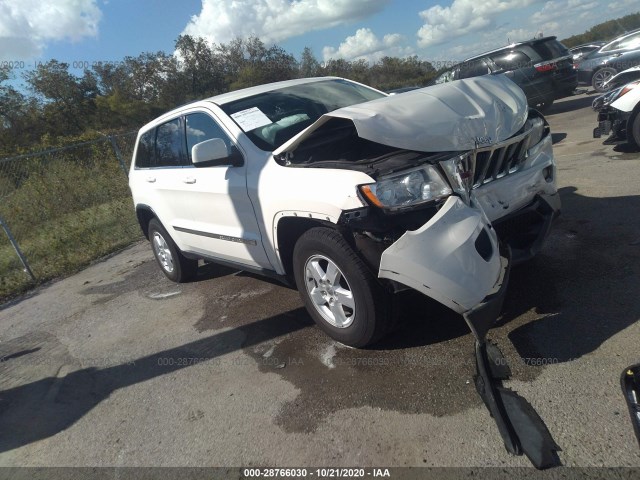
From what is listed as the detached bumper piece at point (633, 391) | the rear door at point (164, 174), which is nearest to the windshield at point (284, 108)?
the rear door at point (164, 174)

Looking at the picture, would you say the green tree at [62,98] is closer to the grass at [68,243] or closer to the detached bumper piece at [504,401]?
the grass at [68,243]

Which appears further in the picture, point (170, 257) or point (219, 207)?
point (170, 257)

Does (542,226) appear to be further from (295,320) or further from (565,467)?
(295,320)

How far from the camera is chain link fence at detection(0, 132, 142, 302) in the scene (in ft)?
27.3

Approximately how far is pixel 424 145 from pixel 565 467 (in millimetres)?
1766

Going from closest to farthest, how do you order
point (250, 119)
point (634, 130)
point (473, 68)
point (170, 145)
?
point (250, 119)
point (170, 145)
point (634, 130)
point (473, 68)

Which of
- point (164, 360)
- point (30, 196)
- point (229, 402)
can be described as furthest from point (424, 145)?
point (30, 196)

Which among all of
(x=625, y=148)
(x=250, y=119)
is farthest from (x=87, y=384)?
(x=625, y=148)

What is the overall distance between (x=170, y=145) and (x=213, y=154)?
157 centimetres

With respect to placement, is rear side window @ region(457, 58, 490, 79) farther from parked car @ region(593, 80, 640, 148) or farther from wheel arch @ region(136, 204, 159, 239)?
wheel arch @ region(136, 204, 159, 239)

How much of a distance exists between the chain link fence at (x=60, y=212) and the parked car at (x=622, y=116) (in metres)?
7.91

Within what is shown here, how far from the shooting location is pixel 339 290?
3.19 meters

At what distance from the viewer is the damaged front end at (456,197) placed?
263cm

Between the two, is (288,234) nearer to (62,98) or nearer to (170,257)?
(170,257)
